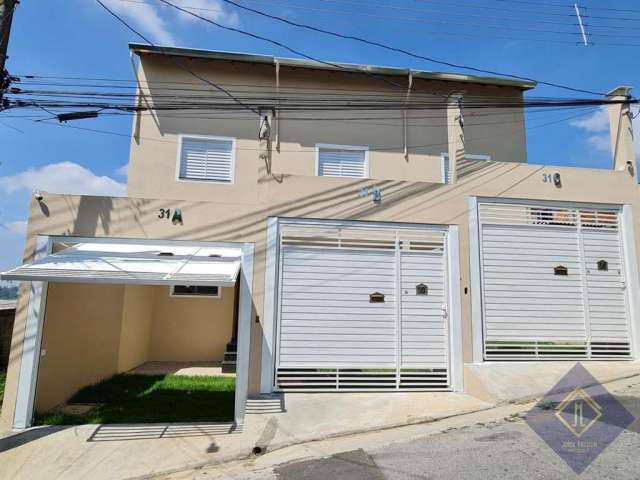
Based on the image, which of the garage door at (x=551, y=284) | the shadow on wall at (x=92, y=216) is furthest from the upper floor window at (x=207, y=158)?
the garage door at (x=551, y=284)

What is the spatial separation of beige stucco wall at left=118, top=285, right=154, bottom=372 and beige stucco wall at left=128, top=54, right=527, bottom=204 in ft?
11.8

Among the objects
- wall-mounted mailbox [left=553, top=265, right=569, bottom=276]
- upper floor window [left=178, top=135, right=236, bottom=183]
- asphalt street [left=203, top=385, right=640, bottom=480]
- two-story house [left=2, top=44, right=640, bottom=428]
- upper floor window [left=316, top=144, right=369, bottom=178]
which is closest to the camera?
asphalt street [left=203, top=385, right=640, bottom=480]

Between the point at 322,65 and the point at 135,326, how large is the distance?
1136 centimetres

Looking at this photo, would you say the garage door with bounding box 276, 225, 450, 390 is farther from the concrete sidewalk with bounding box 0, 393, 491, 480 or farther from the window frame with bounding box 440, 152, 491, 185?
the window frame with bounding box 440, 152, 491, 185

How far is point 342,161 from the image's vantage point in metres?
14.7

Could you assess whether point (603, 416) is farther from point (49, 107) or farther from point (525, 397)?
point (49, 107)

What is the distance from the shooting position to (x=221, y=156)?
564 inches

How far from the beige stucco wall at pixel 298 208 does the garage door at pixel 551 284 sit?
0.53 m

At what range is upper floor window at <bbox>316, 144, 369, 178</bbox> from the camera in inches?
574

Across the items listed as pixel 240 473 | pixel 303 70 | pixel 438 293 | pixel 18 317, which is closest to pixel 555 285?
pixel 438 293

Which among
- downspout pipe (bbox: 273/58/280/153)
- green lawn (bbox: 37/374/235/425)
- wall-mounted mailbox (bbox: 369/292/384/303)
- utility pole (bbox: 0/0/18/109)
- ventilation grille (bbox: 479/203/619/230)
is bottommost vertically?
green lawn (bbox: 37/374/235/425)

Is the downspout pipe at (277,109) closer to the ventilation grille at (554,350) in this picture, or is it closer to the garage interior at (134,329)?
the garage interior at (134,329)

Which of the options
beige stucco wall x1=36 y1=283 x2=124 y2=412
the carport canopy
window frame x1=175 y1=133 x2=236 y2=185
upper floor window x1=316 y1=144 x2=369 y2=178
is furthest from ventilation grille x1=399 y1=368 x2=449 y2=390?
window frame x1=175 y1=133 x2=236 y2=185

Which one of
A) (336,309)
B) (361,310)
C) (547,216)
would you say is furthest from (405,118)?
(336,309)
